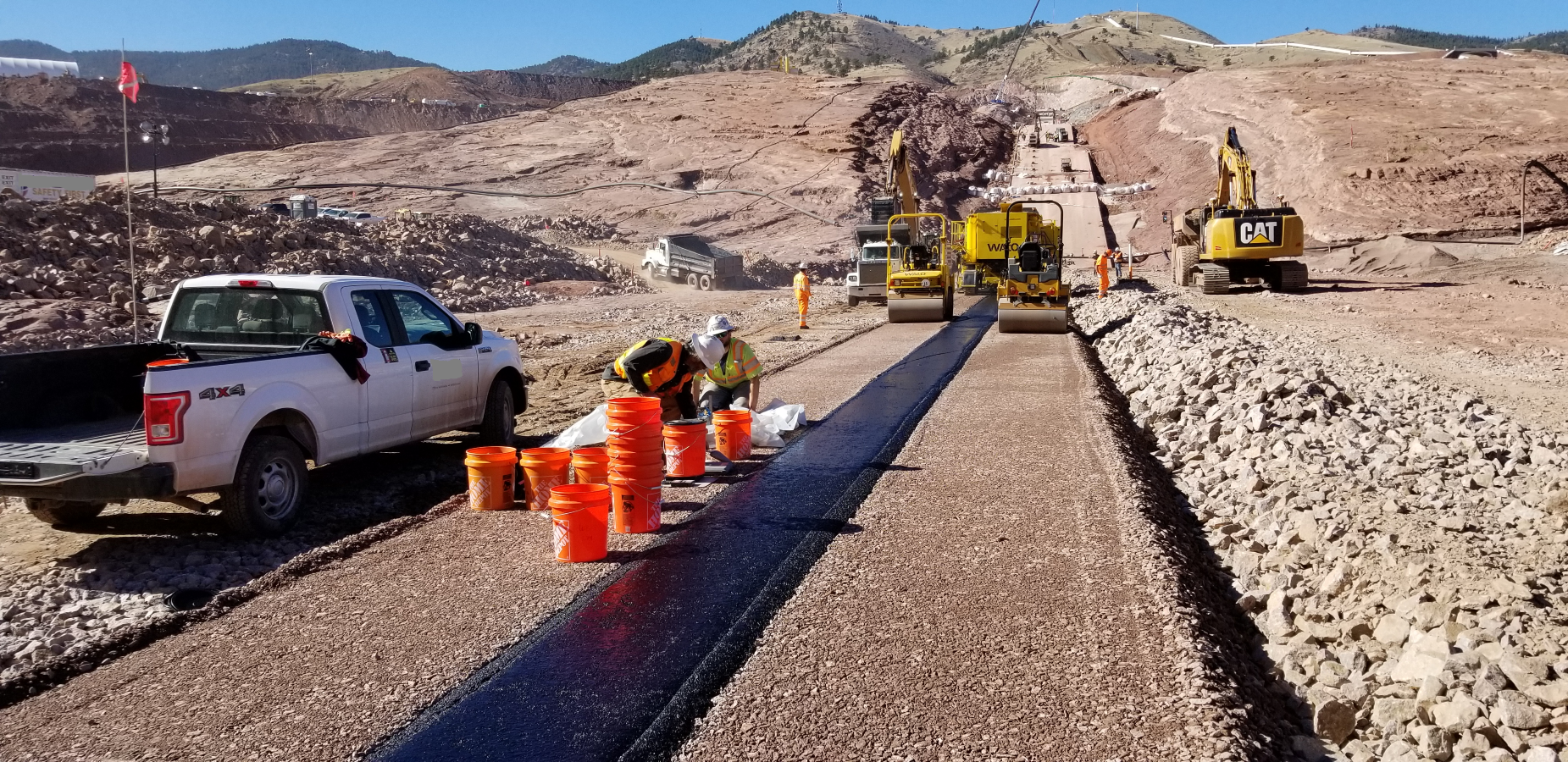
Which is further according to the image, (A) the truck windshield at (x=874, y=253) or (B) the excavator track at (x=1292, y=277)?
(A) the truck windshield at (x=874, y=253)

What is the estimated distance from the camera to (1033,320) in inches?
817

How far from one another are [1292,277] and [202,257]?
27.4 metres

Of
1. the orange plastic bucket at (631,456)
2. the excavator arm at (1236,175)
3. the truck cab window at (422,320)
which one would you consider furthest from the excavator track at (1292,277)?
the orange plastic bucket at (631,456)

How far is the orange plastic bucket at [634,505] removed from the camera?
7113mm

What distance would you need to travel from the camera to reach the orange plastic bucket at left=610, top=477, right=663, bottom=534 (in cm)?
711

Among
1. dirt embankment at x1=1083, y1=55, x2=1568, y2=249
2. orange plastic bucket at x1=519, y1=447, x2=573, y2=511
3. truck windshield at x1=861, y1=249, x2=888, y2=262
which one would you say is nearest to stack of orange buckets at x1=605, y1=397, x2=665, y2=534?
orange plastic bucket at x1=519, y1=447, x2=573, y2=511

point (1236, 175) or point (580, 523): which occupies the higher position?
point (1236, 175)

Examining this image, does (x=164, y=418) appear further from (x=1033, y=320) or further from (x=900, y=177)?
(x=900, y=177)

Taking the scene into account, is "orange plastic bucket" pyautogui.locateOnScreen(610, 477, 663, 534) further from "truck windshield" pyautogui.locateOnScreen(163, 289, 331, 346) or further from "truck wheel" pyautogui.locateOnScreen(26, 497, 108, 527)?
"truck wheel" pyautogui.locateOnScreen(26, 497, 108, 527)

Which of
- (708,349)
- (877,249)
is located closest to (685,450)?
(708,349)

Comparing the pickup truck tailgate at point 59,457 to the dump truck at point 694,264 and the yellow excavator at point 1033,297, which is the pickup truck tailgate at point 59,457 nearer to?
the yellow excavator at point 1033,297

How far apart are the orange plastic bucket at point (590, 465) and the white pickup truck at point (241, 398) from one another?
1.89 meters

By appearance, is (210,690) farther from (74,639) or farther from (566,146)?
(566,146)

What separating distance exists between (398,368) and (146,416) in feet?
7.61
